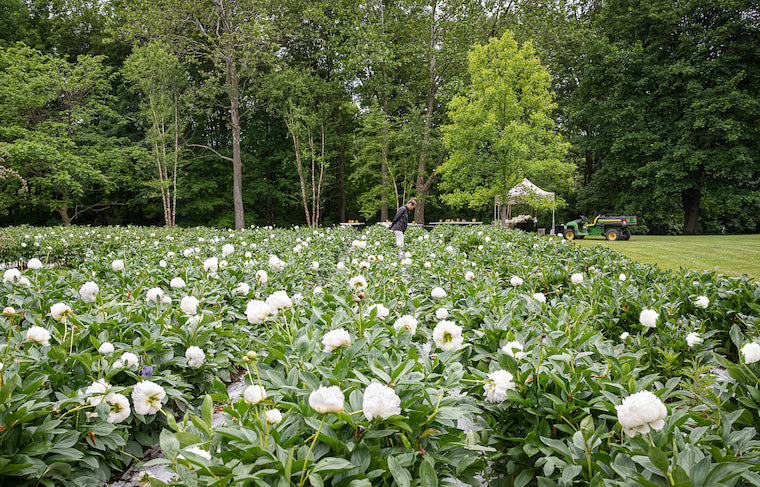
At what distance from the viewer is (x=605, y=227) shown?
15.5 m

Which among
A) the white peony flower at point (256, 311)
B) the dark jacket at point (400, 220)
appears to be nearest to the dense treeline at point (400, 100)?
the dark jacket at point (400, 220)

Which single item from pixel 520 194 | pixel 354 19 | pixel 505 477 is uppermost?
pixel 354 19

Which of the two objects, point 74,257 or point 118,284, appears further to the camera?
point 74,257

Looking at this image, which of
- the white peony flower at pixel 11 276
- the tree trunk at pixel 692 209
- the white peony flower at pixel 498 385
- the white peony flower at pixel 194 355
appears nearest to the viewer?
the white peony flower at pixel 498 385

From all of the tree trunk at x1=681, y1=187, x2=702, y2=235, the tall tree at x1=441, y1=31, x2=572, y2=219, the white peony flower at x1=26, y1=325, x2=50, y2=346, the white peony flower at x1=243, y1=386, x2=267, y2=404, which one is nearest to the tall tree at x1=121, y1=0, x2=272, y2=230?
the tall tree at x1=441, y1=31, x2=572, y2=219

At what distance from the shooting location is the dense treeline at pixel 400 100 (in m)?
13.4

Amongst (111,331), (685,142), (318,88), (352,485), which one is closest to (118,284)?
(111,331)

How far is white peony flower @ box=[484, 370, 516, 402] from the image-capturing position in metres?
1.29

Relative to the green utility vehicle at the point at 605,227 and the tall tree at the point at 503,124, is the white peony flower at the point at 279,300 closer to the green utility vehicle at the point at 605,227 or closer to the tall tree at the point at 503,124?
the tall tree at the point at 503,124

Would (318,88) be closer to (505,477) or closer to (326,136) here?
(326,136)

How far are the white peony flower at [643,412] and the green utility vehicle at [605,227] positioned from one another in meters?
15.9

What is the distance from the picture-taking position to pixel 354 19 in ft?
50.3

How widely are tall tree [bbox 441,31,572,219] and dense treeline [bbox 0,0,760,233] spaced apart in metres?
0.08

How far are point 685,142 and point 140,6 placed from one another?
78.0ft
